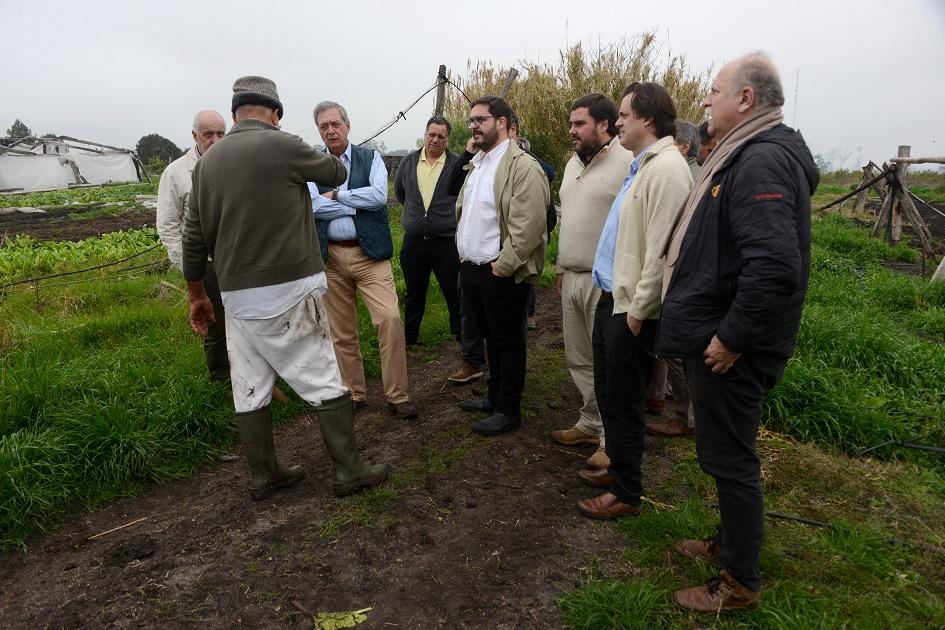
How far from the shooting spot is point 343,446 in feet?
10.8

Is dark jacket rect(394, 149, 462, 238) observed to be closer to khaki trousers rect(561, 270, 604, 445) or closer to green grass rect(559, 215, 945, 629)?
khaki trousers rect(561, 270, 604, 445)

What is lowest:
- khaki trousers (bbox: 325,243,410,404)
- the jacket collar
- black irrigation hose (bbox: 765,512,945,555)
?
black irrigation hose (bbox: 765,512,945,555)

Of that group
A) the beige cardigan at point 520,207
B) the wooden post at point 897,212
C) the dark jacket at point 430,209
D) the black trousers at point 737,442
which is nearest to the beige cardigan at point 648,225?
the black trousers at point 737,442

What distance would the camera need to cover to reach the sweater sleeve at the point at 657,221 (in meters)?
2.61

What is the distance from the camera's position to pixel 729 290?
215cm

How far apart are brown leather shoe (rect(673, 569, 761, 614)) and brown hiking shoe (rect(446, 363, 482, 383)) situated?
114 inches

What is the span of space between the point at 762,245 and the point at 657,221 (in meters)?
0.71

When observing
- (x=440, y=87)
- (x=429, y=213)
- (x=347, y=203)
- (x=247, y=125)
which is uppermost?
(x=440, y=87)

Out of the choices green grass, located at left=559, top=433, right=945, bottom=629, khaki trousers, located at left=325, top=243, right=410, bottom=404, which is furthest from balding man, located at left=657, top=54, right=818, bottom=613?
khaki trousers, located at left=325, top=243, right=410, bottom=404

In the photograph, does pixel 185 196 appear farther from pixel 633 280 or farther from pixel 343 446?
pixel 633 280

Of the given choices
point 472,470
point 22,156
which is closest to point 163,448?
point 472,470

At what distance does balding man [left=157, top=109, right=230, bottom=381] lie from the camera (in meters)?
4.35

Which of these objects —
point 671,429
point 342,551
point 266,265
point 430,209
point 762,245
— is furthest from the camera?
point 430,209

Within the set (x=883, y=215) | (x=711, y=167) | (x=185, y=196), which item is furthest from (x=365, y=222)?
(x=883, y=215)
